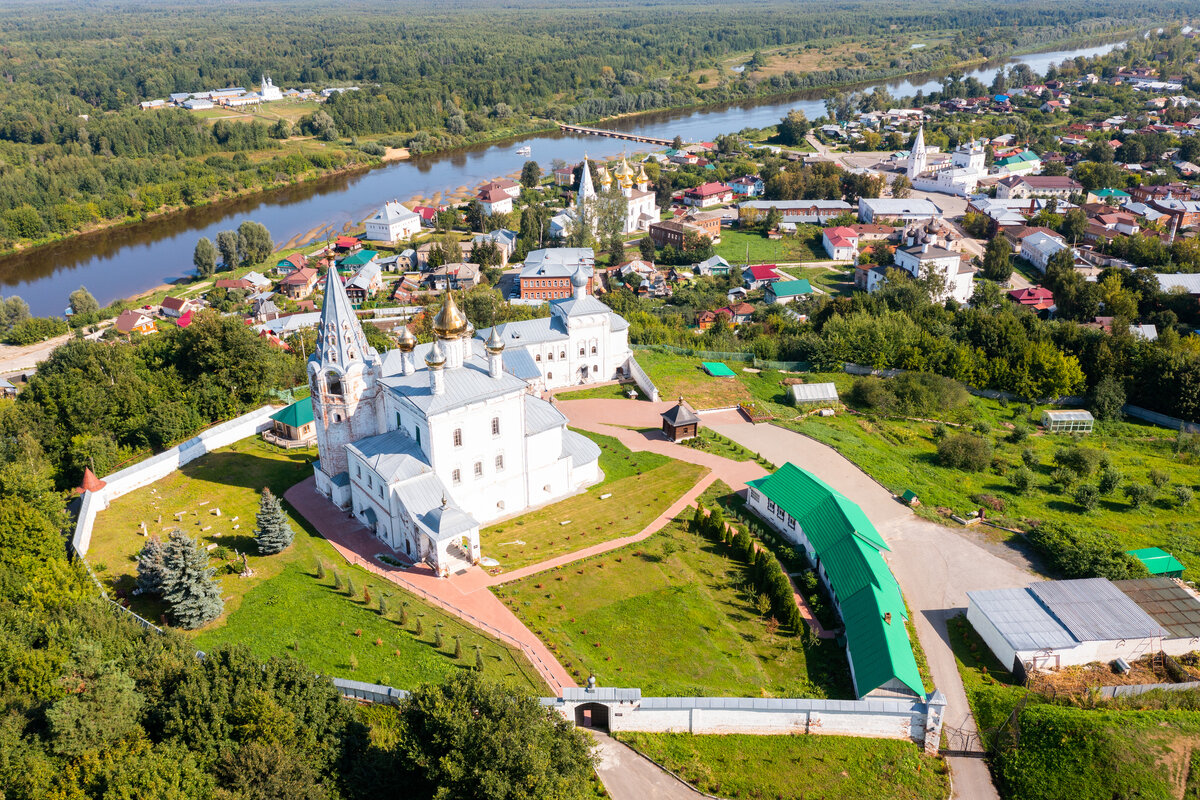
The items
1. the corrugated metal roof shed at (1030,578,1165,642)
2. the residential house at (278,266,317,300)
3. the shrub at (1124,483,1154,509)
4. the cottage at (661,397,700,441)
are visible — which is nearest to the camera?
the corrugated metal roof shed at (1030,578,1165,642)

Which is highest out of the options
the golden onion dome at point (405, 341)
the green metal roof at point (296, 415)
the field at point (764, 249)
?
the golden onion dome at point (405, 341)

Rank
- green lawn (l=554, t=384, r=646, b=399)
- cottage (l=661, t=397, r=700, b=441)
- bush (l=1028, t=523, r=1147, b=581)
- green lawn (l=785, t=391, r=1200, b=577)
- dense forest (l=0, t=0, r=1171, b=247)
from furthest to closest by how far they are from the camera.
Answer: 1. dense forest (l=0, t=0, r=1171, b=247)
2. green lawn (l=554, t=384, r=646, b=399)
3. cottage (l=661, t=397, r=700, b=441)
4. green lawn (l=785, t=391, r=1200, b=577)
5. bush (l=1028, t=523, r=1147, b=581)

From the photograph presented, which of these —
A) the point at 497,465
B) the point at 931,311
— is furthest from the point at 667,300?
the point at 497,465

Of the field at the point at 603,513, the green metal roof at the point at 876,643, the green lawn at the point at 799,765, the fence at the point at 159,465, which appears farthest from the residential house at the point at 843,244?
the green lawn at the point at 799,765

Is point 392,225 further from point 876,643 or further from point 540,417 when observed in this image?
point 876,643

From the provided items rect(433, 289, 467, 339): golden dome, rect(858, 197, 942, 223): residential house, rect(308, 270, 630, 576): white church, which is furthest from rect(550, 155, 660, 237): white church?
rect(433, 289, 467, 339): golden dome

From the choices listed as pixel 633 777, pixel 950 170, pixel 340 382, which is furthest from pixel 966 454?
pixel 950 170

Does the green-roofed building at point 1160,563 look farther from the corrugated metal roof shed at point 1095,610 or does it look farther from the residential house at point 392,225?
the residential house at point 392,225

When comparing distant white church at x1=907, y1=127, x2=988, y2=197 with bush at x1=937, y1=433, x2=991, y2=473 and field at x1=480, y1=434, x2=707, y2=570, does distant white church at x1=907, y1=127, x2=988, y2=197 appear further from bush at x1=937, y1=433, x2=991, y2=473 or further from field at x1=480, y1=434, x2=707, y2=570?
field at x1=480, y1=434, x2=707, y2=570
